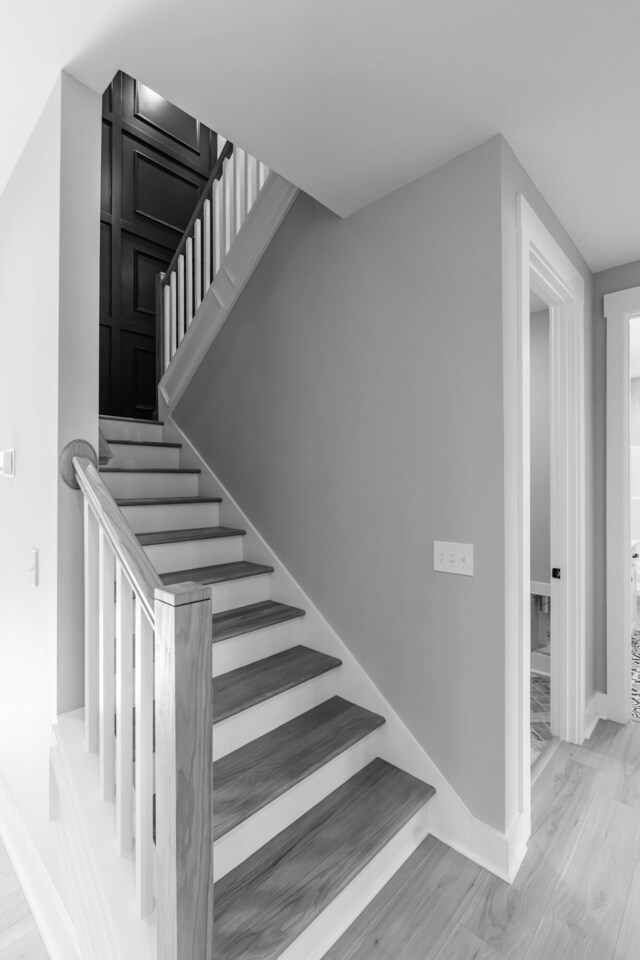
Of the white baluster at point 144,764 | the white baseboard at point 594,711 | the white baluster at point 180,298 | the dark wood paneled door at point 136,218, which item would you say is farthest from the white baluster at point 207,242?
the white baseboard at point 594,711

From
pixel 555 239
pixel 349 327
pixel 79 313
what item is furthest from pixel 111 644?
pixel 555 239

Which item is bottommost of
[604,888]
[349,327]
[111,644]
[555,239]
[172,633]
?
[604,888]

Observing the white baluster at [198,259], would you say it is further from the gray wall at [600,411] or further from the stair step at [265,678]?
the gray wall at [600,411]

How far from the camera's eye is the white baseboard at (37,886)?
1.42m

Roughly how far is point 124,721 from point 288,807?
0.76 meters

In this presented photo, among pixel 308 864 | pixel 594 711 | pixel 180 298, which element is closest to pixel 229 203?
pixel 180 298

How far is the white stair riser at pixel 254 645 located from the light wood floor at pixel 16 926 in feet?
2.93

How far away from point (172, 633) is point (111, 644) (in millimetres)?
483

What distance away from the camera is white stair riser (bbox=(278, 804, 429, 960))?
4.50ft

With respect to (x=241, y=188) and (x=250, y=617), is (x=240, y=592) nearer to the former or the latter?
(x=250, y=617)

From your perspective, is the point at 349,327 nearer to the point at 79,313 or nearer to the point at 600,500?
the point at 79,313

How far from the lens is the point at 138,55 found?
136 centimetres

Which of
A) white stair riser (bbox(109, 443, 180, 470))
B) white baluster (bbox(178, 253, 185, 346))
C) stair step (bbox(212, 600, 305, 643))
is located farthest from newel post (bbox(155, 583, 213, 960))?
white baluster (bbox(178, 253, 185, 346))

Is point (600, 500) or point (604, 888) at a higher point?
point (600, 500)
